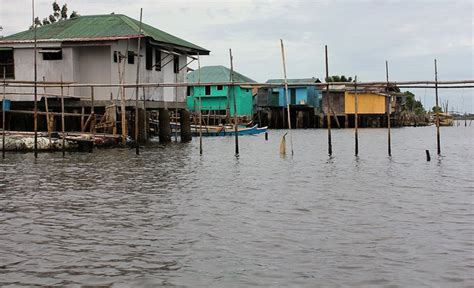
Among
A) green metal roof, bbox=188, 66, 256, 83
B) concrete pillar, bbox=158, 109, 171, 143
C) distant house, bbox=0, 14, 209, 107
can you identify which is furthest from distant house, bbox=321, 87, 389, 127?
distant house, bbox=0, 14, 209, 107

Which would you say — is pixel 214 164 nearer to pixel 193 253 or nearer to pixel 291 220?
pixel 291 220

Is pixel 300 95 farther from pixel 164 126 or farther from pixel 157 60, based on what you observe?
pixel 157 60

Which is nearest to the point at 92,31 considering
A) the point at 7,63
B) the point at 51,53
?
the point at 51,53

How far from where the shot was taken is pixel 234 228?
10.4 m

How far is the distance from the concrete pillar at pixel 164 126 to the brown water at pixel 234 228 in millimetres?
12250

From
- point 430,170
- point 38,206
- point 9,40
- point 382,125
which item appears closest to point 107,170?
point 38,206

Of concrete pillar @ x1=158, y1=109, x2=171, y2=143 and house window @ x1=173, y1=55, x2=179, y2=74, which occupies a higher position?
house window @ x1=173, y1=55, x2=179, y2=74

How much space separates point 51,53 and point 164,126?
23.3ft

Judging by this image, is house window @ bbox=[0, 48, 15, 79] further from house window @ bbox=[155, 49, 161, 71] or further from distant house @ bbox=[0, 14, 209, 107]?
house window @ bbox=[155, 49, 161, 71]

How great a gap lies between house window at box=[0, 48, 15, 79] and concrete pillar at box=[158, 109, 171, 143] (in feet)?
24.1

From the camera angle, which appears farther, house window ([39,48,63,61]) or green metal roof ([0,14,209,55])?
house window ([39,48,63,61])

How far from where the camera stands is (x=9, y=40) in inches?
1109

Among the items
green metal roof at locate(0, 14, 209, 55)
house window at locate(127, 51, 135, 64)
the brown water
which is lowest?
the brown water

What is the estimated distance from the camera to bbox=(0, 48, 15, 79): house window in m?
28.1
